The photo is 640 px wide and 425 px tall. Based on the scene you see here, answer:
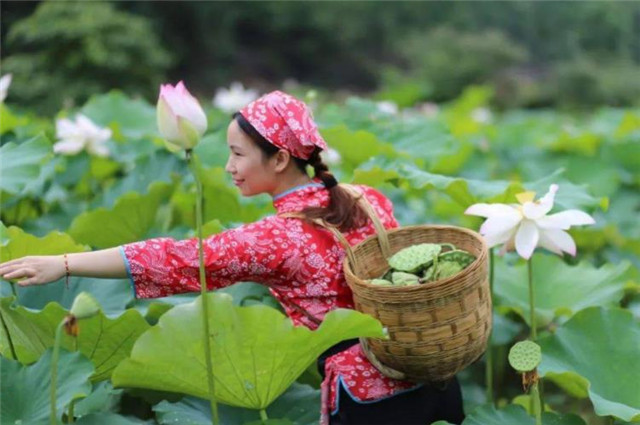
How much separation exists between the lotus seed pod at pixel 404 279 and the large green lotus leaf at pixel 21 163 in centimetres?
83

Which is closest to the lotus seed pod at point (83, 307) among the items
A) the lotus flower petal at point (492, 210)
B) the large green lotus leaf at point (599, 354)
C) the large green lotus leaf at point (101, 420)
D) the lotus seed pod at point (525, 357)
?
the large green lotus leaf at point (101, 420)

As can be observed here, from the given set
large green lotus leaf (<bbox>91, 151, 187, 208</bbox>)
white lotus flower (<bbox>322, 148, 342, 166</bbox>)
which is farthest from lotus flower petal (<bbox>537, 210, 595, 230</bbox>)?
large green lotus leaf (<bbox>91, 151, 187, 208</bbox>)

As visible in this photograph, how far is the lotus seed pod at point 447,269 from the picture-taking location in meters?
1.75

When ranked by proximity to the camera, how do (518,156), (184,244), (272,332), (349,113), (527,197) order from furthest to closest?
(518,156) → (349,113) → (527,197) → (184,244) → (272,332)

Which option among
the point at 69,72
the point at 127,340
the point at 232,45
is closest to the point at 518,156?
the point at 127,340

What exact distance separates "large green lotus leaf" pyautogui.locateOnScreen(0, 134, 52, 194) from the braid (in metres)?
0.60

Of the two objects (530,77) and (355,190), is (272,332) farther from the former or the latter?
(530,77)

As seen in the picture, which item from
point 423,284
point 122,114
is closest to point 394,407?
point 423,284

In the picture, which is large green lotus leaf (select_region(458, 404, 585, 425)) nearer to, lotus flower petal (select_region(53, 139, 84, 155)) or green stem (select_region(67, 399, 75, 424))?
green stem (select_region(67, 399, 75, 424))

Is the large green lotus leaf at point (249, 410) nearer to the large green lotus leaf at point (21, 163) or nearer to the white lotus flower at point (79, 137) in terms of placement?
the large green lotus leaf at point (21, 163)

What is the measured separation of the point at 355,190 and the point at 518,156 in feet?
10.6

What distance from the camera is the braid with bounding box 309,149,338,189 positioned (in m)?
1.94

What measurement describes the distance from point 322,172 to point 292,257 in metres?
0.21

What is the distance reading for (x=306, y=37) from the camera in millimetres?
16641
